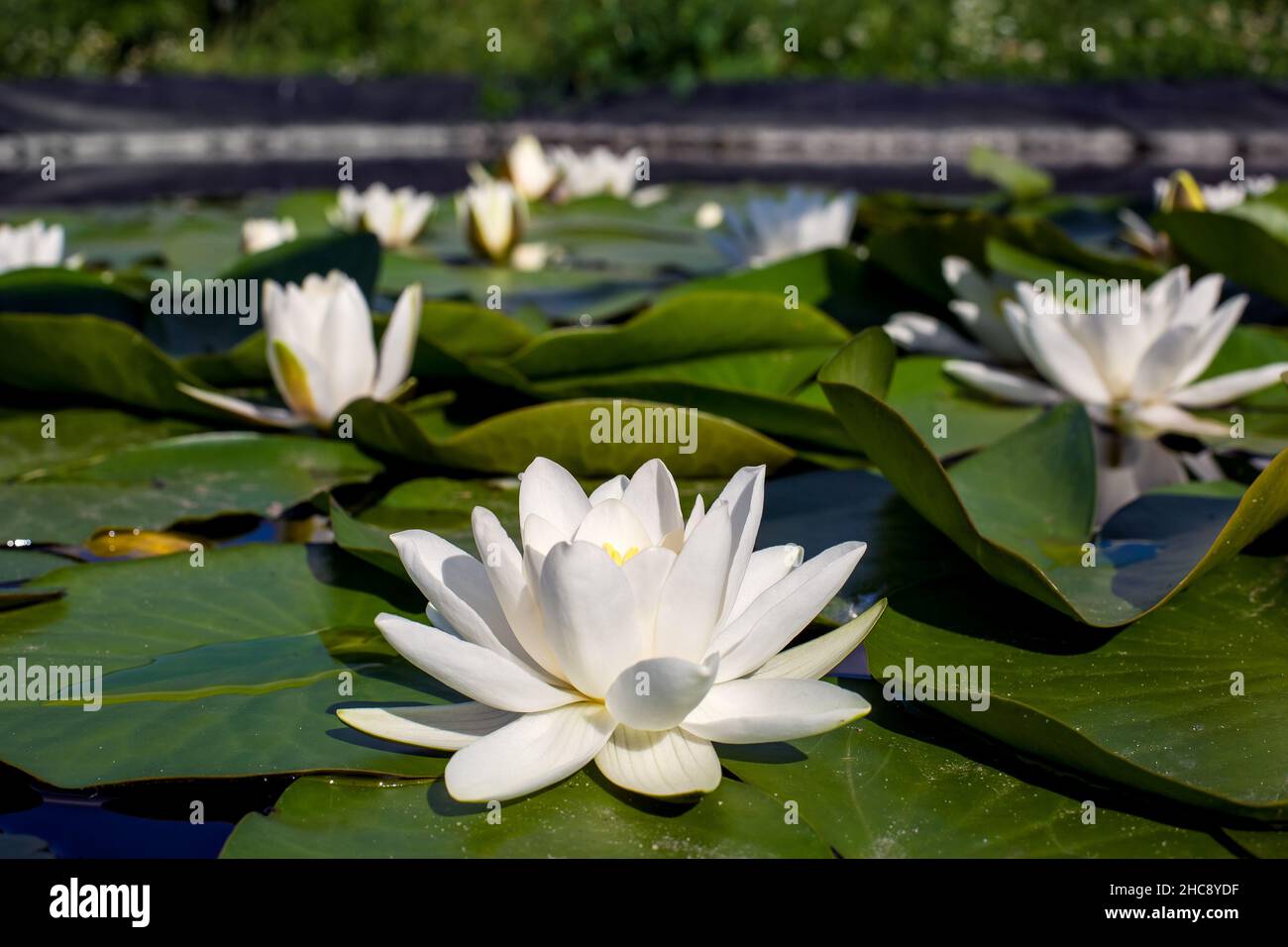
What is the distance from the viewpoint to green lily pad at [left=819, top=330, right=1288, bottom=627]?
3.05 ft

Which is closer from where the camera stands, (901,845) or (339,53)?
(901,845)

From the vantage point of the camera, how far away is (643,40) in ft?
24.8

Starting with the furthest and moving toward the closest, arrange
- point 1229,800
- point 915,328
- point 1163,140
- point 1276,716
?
point 1163,140, point 915,328, point 1276,716, point 1229,800

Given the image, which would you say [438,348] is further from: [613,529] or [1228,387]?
[1228,387]

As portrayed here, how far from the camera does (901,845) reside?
0.73m

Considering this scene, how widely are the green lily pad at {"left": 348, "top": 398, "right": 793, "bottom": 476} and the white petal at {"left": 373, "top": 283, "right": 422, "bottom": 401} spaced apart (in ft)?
0.38

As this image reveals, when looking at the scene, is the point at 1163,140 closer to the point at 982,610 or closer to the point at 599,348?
the point at 599,348

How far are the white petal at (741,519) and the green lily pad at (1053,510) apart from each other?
0.17 meters

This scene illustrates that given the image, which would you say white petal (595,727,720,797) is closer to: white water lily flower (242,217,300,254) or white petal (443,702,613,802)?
white petal (443,702,613,802)

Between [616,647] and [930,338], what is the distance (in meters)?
1.24

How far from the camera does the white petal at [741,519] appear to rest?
799 millimetres

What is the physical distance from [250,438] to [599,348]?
1.44ft
